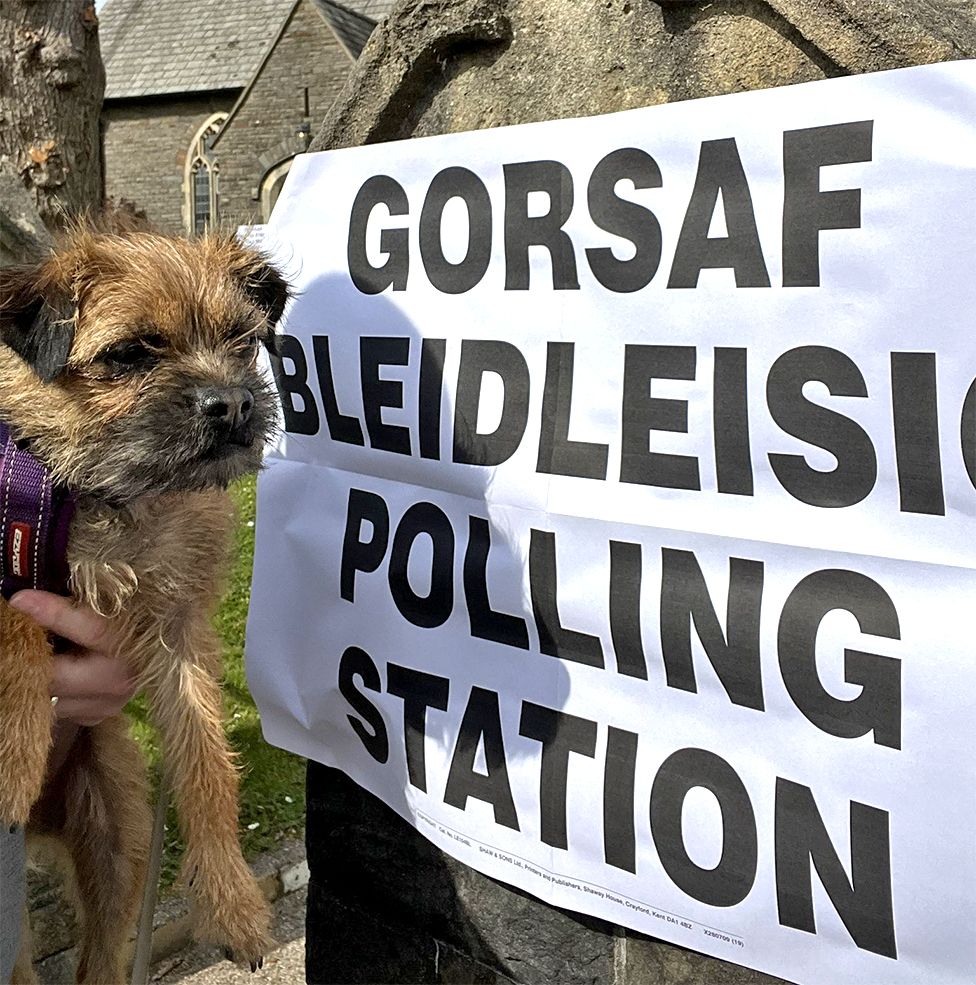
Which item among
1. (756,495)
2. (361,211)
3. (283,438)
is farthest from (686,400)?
(283,438)

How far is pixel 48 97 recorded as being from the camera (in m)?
4.93

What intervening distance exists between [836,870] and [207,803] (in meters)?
1.39

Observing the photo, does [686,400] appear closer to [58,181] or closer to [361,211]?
[361,211]

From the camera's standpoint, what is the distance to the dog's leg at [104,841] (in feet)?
8.44

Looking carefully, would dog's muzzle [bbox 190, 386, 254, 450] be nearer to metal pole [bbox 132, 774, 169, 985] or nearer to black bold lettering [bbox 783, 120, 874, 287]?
metal pole [bbox 132, 774, 169, 985]

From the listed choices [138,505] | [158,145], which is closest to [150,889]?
[138,505]

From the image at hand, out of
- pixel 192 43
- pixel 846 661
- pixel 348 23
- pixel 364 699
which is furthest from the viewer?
pixel 192 43

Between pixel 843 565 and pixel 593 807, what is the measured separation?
0.68m

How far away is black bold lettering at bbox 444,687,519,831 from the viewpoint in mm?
2094

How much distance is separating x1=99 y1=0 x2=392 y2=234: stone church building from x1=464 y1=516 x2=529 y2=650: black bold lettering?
2995cm

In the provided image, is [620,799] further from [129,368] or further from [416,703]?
[129,368]

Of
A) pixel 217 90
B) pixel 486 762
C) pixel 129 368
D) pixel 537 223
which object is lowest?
pixel 486 762

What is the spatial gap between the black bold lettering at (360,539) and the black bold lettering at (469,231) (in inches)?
20.2

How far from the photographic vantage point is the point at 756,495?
1.72m
